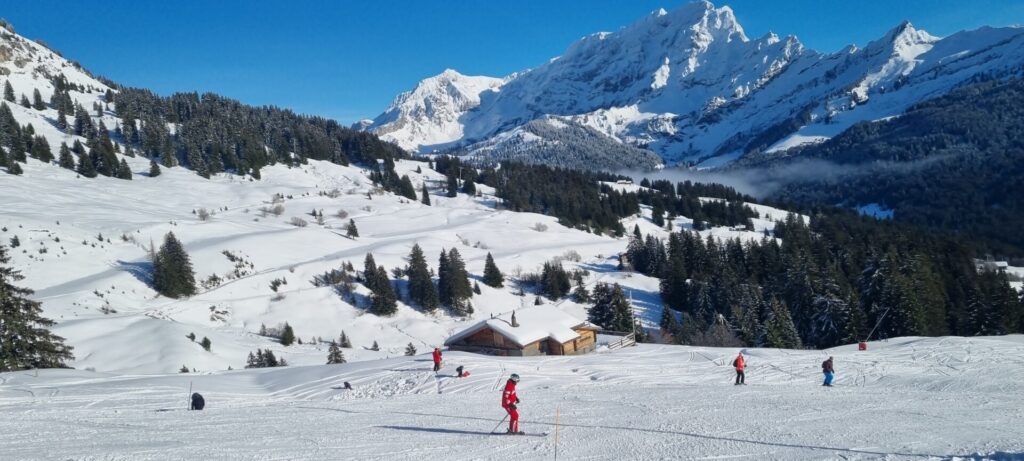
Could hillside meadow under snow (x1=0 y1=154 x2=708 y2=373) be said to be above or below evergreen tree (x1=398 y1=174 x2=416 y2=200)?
below

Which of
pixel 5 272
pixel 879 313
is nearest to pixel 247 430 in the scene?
pixel 5 272

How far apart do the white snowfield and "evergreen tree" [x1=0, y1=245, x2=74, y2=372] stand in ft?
6.01

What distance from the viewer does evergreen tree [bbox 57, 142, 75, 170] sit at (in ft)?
271

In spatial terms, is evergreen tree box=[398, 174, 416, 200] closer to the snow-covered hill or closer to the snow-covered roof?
the snow-covered hill

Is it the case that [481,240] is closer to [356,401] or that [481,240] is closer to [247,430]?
[356,401]

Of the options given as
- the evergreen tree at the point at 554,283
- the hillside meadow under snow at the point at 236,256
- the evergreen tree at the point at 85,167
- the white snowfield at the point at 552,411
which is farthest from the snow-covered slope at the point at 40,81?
the white snowfield at the point at 552,411

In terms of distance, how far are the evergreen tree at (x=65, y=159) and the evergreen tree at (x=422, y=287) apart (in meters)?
60.7

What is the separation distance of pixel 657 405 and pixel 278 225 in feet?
229

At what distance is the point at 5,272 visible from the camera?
23.9 metres

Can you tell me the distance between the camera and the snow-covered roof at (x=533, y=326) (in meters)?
33.6

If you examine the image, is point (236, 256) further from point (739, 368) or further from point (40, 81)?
point (40, 81)

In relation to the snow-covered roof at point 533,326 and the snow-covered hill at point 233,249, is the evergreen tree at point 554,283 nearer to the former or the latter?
the snow-covered hill at point 233,249

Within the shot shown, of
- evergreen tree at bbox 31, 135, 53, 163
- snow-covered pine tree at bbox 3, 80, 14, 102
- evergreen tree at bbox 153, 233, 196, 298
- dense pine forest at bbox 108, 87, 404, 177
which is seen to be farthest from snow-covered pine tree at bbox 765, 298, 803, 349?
snow-covered pine tree at bbox 3, 80, 14, 102

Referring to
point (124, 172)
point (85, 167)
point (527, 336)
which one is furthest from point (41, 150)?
point (527, 336)
